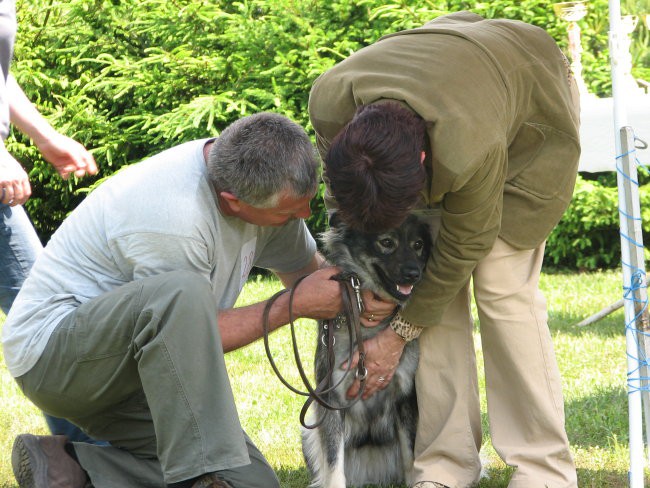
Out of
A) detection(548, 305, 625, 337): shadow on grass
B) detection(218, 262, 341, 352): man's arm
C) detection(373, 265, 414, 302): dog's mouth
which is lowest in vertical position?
detection(548, 305, 625, 337): shadow on grass

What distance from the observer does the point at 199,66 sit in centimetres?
866

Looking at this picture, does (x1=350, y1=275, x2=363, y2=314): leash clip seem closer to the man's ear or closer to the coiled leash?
the coiled leash

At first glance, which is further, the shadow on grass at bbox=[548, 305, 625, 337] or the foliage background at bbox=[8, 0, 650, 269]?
the foliage background at bbox=[8, 0, 650, 269]

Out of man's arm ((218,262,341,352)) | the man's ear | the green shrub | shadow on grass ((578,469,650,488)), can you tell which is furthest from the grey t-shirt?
the green shrub

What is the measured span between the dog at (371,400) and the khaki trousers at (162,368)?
510mm

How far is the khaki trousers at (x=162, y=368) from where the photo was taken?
2479 mm

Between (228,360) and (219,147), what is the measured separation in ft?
8.39

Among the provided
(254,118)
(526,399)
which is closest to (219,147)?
(254,118)

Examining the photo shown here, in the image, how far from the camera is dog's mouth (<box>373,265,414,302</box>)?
9.94 ft

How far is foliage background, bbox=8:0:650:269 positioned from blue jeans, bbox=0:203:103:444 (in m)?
4.85

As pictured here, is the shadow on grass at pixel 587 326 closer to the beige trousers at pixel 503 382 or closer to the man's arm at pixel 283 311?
the beige trousers at pixel 503 382

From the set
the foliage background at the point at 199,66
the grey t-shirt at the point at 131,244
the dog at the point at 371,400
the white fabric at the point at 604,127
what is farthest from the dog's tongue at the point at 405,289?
the foliage background at the point at 199,66

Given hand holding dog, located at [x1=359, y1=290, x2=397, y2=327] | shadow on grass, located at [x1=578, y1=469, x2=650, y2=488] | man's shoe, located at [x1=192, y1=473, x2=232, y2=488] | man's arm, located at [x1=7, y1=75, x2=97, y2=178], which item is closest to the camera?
man's shoe, located at [x1=192, y1=473, x2=232, y2=488]

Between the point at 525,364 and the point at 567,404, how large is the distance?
133 cm
